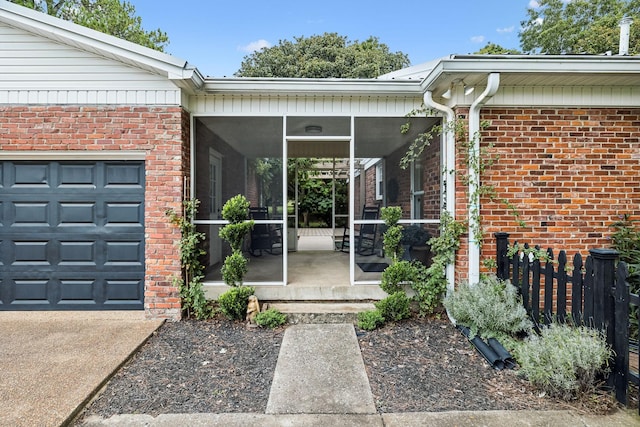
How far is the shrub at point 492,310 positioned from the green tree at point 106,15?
52.5ft

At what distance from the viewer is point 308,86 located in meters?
4.26

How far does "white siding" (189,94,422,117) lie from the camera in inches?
175

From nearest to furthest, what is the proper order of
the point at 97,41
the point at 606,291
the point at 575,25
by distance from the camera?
the point at 606,291 → the point at 97,41 → the point at 575,25

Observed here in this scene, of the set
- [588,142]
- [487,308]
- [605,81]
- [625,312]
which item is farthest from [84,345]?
[605,81]

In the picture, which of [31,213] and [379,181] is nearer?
[31,213]

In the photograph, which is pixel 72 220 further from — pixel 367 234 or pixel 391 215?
Answer: pixel 391 215

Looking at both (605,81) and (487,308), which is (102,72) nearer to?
(487,308)

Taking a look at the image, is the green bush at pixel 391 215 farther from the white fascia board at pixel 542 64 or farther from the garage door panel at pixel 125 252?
the garage door panel at pixel 125 252

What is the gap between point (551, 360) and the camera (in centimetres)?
257

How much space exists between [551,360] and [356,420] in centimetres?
153

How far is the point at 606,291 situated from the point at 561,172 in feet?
6.91

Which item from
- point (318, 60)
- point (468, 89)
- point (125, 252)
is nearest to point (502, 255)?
point (468, 89)

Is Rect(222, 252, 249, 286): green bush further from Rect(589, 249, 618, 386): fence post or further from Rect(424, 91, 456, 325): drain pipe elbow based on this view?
Rect(589, 249, 618, 386): fence post

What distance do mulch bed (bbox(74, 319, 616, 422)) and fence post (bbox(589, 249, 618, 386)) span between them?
2.13 ft
